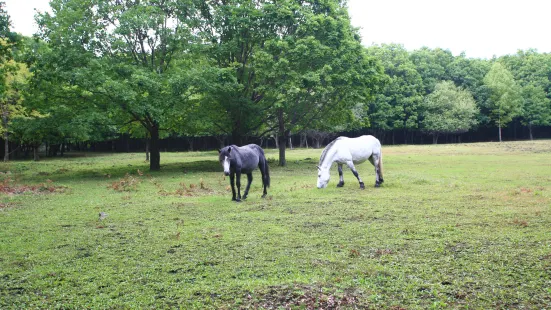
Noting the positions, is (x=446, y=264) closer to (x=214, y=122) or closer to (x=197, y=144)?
(x=214, y=122)

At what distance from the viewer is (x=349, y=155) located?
1498cm

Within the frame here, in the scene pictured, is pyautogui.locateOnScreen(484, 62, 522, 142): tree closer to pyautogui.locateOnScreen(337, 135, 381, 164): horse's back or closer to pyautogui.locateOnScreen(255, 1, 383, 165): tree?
pyautogui.locateOnScreen(255, 1, 383, 165): tree

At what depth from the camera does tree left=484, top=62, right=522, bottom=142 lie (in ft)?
212

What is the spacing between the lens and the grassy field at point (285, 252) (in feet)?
15.9

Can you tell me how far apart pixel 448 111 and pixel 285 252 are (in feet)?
201

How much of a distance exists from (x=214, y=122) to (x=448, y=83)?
51405 mm

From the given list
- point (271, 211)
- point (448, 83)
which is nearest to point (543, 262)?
point (271, 211)

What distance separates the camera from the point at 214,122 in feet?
86.4

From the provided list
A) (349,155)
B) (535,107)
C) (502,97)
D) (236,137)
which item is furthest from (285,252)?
(535,107)

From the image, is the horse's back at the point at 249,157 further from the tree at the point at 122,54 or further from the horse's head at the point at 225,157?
the tree at the point at 122,54

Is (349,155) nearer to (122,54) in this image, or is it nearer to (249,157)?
(249,157)

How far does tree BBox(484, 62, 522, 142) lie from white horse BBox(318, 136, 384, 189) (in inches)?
2308

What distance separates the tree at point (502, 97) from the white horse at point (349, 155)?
58.6 m

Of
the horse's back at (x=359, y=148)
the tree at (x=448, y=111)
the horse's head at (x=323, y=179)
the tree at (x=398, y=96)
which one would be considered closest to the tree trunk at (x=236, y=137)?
the horse's back at (x=359, y=148)
